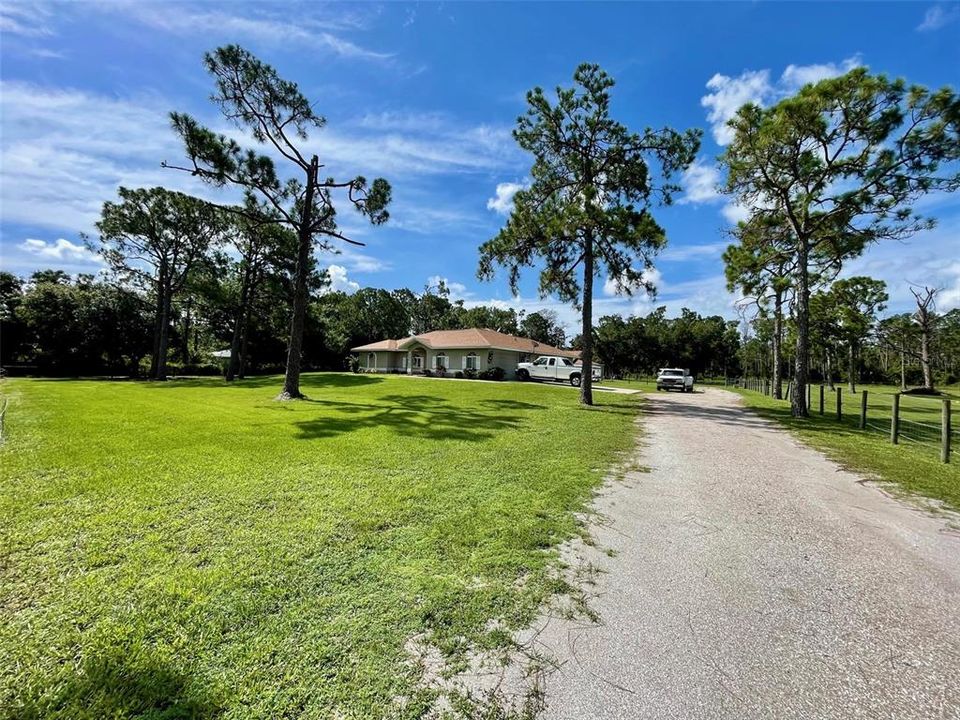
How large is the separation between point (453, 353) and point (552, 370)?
27.2 ft

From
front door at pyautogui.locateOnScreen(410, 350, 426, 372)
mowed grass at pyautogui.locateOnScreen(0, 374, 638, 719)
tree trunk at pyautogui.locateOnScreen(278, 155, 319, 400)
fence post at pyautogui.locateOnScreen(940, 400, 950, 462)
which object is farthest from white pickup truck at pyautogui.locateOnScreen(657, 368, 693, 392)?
mowed grass at pyautogui.locateOnScreen(0, 374, 638, 719)

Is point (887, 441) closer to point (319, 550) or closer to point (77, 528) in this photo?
point (319, 550)

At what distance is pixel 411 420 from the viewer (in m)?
11.1

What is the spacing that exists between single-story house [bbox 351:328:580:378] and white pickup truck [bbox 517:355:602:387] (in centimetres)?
171

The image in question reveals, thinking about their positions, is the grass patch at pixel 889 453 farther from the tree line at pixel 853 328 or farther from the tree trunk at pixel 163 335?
the tree trunk at pixel 163 335

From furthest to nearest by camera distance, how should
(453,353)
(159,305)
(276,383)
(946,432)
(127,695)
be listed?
(453,353)
(159,305)
(276,383)
(946,432)
(127,695)

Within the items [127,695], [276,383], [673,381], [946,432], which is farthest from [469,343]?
[127,695]

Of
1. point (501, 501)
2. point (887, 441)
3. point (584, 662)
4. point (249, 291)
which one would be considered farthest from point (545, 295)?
point (249, 291)

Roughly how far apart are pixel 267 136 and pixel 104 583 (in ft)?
54.9

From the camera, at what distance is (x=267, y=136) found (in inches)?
603

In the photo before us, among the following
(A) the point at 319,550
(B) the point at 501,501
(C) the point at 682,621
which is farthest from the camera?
(B) the point at 501,501

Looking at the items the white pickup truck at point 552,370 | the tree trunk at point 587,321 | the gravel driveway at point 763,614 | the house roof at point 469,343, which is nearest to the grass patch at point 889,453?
the gravel driveway at point 763,614

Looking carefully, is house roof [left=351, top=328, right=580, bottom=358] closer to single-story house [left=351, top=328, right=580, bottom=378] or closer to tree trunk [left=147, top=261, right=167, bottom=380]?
single-story house [left=351, top=328, right=580, bottom=378]

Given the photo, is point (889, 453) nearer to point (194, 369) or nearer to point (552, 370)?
point (552, 370)
